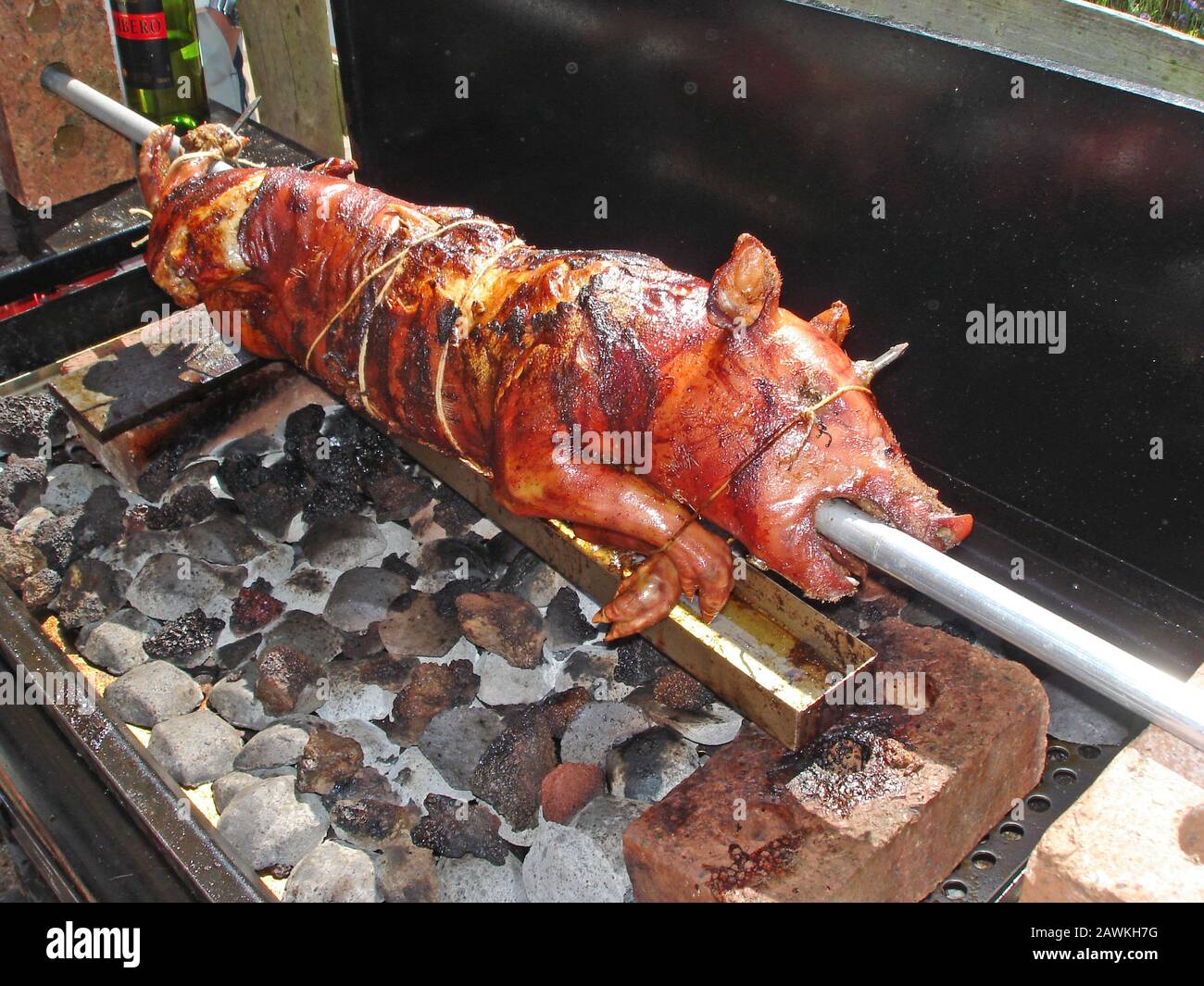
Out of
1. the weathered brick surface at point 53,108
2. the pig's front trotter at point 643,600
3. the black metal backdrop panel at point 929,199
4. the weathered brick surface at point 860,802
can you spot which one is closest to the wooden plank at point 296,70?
the weathered brick surface at point 53,108

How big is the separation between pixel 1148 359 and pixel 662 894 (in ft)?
6.56

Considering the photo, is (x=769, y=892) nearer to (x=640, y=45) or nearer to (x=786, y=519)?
(x=786, y=519)

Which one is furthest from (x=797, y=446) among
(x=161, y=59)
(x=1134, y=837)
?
(x=161, y=59)

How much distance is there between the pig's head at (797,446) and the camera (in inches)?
98.3

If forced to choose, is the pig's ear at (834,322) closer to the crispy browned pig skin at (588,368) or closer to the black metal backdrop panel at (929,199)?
the crispy browned pig skin at (588,368)

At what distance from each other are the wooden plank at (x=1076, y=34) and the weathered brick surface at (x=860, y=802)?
7.95 feet

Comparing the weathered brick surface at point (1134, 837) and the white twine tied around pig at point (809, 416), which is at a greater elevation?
the white twine tied around pig at point (809, 416)

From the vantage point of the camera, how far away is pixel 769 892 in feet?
8.40

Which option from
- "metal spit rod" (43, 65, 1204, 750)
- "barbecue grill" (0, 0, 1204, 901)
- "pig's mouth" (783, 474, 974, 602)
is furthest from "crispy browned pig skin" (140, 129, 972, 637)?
"barbecue grill" (0, 0, 1204, 901)

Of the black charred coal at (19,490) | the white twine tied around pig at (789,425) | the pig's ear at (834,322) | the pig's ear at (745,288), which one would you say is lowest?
the black charred coal at (19,490)

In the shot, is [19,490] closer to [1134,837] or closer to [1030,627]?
[1030,627]

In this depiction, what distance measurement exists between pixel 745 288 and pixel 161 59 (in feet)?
12.1

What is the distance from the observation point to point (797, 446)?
8.34 feet
